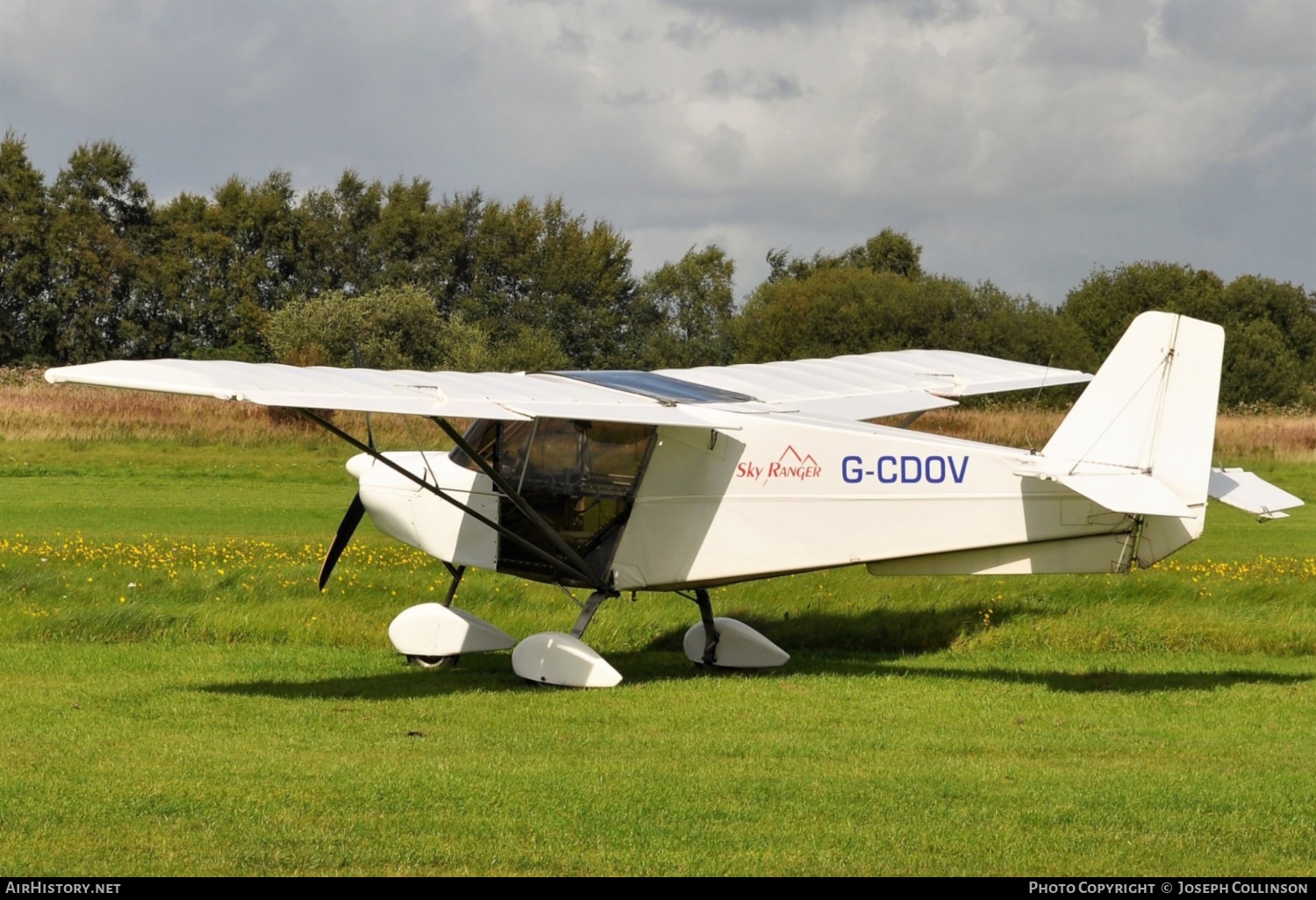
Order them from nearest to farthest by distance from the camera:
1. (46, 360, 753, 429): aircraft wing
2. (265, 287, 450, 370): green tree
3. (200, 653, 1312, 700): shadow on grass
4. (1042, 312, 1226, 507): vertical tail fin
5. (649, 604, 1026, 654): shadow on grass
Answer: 1. (46, 360, 753, 429): aircraft wing
2. (1042, 312, 1226, 507): vertical tail fin
3. (200, 653, 1312, 700): shadow on grass
4. (649, 604, 1026, 654): shadow on grass
5. (265, 287, 450, 370): green tree

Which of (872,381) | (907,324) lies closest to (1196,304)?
(907,324)

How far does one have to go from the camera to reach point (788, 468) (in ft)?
33.6

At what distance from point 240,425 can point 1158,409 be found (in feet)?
82.3

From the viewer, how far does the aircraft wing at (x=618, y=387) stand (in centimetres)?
866

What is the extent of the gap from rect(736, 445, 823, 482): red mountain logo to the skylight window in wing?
816 millimetres

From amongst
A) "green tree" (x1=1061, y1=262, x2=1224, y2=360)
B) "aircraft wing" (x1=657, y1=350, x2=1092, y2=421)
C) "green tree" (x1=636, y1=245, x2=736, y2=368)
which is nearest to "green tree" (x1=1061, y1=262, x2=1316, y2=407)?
"green tree" (x1=1061, y1=262, x2=1224, y2=360)

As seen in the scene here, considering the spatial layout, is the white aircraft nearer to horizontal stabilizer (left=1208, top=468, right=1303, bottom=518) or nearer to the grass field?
horizontal stabilizer (left=1208, top=468, right=1303, bottom=518)

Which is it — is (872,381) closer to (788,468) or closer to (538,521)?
(788,468)

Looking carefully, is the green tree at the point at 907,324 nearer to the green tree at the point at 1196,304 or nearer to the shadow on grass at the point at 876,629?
the green tree at the point at 1196,304

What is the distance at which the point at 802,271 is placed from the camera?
8325 centimetres

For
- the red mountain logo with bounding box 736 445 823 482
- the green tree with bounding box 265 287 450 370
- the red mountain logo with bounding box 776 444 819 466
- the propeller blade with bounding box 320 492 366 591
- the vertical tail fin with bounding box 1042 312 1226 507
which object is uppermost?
the green tree with bounding box 265 287 450 370

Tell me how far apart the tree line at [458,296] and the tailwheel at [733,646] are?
1344 inches

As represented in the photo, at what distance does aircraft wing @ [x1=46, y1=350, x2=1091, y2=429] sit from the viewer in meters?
8.66
